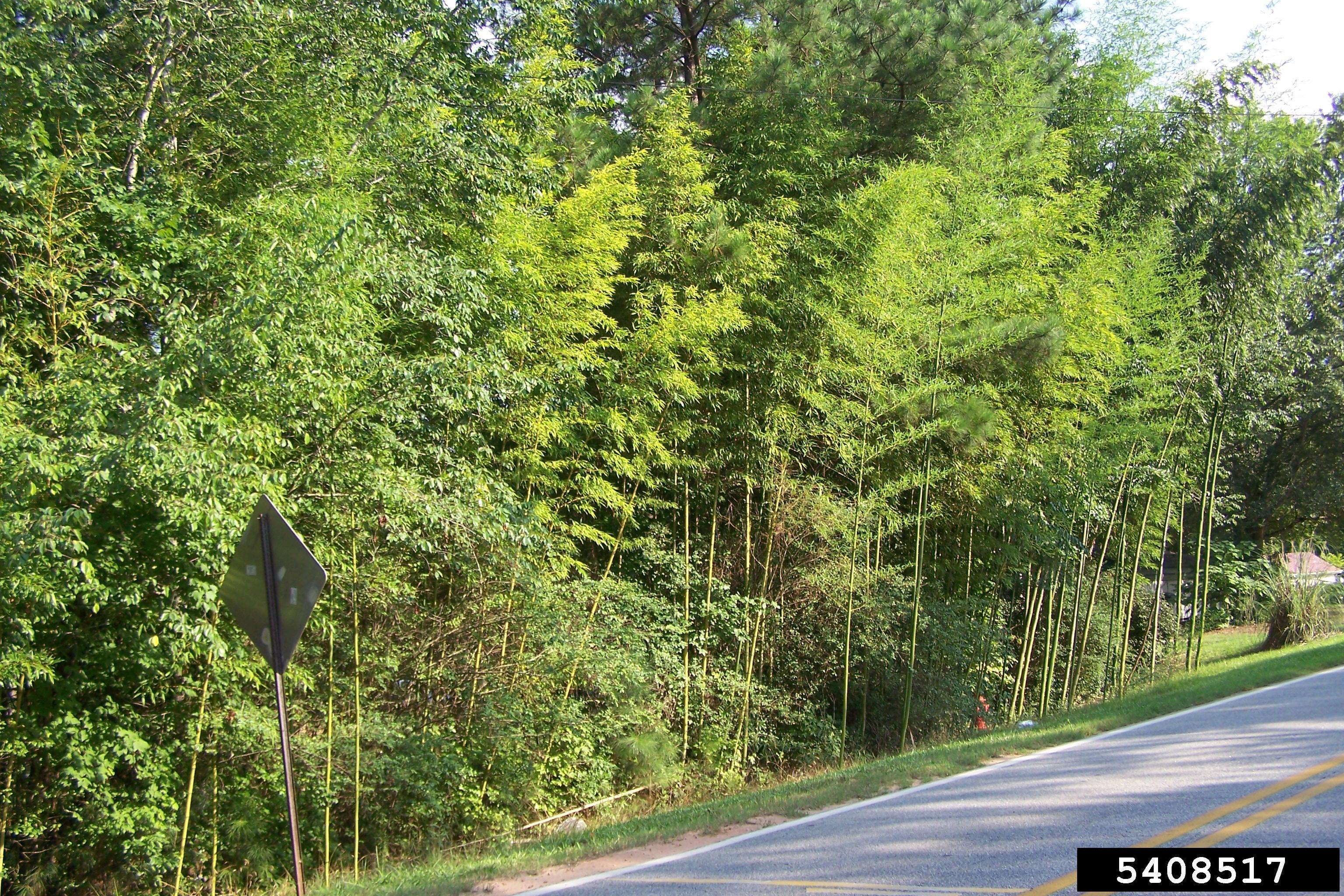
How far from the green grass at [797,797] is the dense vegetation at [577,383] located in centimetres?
149

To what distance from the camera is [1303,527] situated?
78.0 feet

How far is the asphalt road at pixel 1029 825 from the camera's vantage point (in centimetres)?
438

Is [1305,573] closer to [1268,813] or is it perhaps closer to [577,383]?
[1268,813]

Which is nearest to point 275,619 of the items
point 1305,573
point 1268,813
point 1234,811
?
point 1234,811

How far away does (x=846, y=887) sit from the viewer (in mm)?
4316

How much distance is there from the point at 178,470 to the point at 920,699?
9.38 m

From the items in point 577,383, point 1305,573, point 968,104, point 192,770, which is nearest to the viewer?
point 192,770

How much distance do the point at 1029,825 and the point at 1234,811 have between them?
3.35 ft

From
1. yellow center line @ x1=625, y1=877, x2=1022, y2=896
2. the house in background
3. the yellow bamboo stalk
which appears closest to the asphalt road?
yellow center line @ x1=625, y1=877, x2=1022, y2=896

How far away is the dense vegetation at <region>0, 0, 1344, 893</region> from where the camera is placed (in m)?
5.98

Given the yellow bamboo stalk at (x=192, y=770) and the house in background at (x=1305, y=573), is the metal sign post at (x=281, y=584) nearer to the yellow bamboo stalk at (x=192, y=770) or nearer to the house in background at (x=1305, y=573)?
the yellow bamboo stalk at (x=192, y=770)

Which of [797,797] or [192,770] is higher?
[192,770]

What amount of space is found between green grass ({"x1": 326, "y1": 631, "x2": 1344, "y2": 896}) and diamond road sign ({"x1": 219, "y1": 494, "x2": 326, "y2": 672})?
5.25ft

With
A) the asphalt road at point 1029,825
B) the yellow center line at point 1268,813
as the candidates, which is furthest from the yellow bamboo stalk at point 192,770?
the yellow center line at point 1268,813
